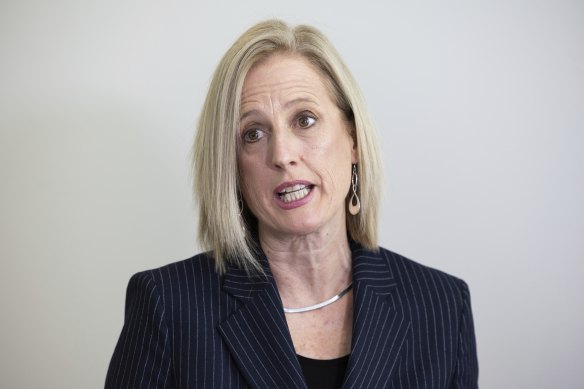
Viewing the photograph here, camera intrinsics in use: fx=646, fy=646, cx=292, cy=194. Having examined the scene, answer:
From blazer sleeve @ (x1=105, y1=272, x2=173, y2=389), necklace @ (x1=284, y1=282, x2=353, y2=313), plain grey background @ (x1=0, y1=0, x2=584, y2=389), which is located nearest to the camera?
blazer sleeve @ (x1=105, y1=272, x2=173, y2=389)

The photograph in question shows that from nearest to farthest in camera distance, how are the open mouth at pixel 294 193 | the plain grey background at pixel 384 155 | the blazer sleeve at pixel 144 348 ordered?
the blazer sleeve at pixel 144 348 < the open mouth at pixel 294 193 < the plain grey background at pixel 384 155

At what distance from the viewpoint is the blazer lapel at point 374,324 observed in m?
1.64

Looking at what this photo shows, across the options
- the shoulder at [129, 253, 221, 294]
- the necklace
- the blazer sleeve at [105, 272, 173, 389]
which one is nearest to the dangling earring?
the necklace

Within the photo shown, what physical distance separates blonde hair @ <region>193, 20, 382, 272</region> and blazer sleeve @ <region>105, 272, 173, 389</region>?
21 cm

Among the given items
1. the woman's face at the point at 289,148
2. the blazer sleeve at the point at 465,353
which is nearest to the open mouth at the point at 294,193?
the woman's face at the point at 289,148

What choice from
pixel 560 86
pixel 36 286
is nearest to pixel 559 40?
pixel 560 86

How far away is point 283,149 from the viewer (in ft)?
5.39

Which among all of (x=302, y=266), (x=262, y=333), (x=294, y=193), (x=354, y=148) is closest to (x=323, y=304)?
(x=302, y=266)

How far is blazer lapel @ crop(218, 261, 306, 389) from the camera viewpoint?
160 centimetres

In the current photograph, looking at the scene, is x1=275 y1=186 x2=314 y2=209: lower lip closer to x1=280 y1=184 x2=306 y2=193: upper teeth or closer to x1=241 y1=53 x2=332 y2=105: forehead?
x1=280 y1=184 x2=306 y2=193: upper teeth

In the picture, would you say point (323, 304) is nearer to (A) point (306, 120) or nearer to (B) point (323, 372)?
(B) point (323, 372)

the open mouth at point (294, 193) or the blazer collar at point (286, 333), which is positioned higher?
the open mouth at point (294, 193)

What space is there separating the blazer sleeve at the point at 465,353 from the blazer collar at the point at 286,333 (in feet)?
0.60

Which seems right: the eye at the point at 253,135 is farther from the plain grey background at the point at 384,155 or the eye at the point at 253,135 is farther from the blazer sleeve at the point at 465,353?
the blazer sleeve at the point at 465,353
